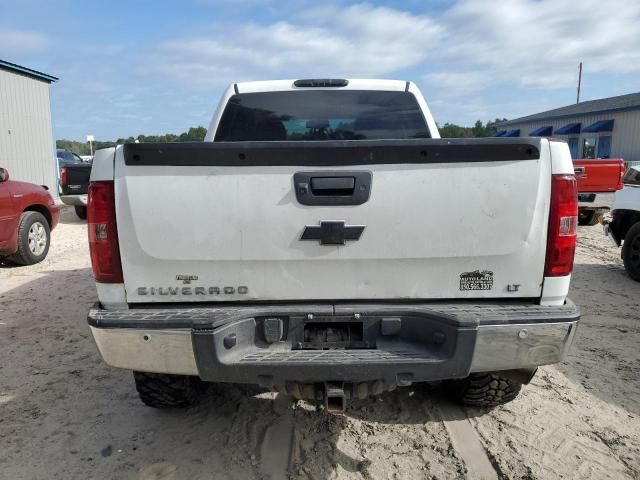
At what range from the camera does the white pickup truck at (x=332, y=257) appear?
232cm

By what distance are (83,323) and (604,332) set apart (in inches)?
206

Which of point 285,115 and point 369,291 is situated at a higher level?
point 285,115

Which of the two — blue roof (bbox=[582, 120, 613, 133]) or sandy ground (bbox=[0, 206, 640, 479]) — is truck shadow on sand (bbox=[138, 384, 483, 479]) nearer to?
sandy ground (bbox=[0, 206, 640, 479])

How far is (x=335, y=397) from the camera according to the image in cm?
233

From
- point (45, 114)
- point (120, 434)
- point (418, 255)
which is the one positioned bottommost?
point (120, 434)

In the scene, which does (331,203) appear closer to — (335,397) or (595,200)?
(335,397)

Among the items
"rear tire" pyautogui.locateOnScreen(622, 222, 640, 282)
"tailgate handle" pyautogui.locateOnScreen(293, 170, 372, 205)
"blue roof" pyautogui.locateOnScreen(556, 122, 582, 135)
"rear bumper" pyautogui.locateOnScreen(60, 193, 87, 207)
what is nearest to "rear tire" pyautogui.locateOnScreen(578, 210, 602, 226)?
"rear tire" pyautogui.locateOnScreen(622, 222, 640, 282)

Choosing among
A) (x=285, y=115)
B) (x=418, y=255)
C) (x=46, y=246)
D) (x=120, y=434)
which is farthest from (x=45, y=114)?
(x=418, y=255)

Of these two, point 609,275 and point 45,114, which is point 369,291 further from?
point 45,114

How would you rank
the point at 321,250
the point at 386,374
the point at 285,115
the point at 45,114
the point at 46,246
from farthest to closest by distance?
the point at 45,114
the point at 46,246
the point at 285,115
the point at 321,250
the point at 386,374

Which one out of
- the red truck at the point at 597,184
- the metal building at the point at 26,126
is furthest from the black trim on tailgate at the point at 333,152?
the metal building at the point at 26,126

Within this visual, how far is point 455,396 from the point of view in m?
3.39

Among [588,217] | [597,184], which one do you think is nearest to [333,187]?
[597,184]

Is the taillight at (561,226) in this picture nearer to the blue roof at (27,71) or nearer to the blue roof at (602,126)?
the blue roof at (27,71)
